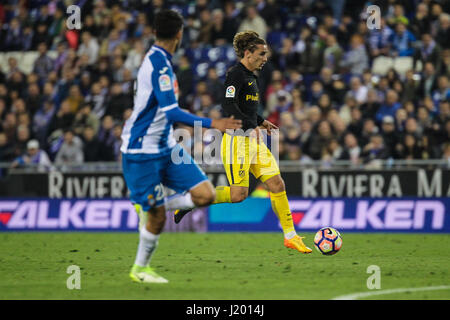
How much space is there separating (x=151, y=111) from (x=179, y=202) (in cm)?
96

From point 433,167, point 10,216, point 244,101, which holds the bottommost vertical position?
point 10,216

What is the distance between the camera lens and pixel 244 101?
9.62m

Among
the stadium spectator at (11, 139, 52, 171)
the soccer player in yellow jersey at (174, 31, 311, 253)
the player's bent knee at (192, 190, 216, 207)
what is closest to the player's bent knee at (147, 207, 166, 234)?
the player's bent knee at (192, 190, 216, 207)

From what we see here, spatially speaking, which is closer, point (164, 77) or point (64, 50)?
point (164, 77)

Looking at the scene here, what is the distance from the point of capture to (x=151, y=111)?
7.38m

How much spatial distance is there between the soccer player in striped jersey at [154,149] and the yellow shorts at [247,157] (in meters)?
2.21

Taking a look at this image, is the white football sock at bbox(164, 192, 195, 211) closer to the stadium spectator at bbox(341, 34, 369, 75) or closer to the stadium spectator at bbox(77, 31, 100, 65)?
the stadium spectator at bbox(341, 34, 369, 75)

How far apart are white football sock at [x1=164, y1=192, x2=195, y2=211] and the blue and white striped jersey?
0.51 metres

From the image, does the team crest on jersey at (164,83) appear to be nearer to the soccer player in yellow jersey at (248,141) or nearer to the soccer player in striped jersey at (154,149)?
the soccer player in striped jersey at (154,149)
